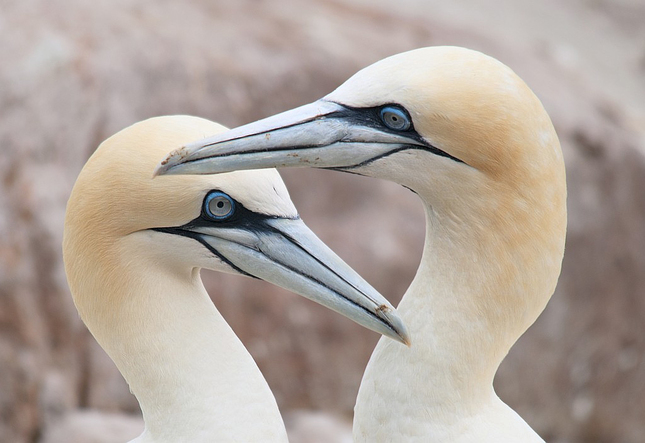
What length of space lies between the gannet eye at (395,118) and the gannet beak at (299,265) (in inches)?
15.2

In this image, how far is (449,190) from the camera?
237 centimetres

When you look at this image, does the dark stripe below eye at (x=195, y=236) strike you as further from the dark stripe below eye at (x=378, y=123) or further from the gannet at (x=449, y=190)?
the dark stripe below eye at (x=378, y=123)

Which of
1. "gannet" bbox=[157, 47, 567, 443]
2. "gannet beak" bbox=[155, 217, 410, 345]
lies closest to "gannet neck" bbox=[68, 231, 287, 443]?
"gannet beak" bbox=[155, 217, 410, 345]

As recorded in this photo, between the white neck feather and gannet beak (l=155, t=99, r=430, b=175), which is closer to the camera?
gannet beak (l=155, t=99, r=430, b=175)

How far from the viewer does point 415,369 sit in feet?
8.21

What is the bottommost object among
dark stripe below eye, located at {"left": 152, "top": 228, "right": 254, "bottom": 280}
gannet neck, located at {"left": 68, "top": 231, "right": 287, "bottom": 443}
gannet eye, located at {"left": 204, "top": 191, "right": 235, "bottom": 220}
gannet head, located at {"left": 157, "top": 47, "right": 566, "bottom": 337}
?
gannet neck, located at {"left": 68, "top": 231, "right": 287, "bottom": 443}

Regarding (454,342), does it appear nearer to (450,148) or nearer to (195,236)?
(450,148)

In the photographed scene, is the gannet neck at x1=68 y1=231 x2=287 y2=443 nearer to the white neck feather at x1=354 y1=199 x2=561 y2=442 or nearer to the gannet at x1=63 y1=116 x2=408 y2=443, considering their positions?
the gannet at x1=63 y1=116 x2=408 y2=443

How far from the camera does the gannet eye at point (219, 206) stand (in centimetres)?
245

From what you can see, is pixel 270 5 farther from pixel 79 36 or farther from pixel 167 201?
pixel 167 201

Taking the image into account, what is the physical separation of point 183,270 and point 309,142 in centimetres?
56

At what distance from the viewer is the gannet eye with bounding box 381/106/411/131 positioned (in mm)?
2314

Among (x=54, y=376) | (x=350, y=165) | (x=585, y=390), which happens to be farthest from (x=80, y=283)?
(x=585, y=390)

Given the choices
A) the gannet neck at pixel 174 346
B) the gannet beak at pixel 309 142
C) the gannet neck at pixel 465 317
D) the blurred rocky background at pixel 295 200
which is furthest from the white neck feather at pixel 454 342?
the blurred rocky background at pixel 295 200
